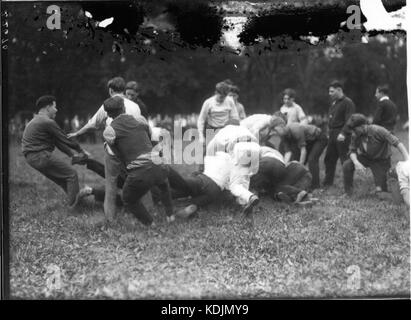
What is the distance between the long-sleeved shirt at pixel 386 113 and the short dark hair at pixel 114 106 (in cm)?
245

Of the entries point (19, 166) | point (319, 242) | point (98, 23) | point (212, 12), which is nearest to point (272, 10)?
point (212, 12)

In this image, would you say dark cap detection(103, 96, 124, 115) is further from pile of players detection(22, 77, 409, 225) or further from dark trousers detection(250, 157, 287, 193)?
dark trousers detection(250, 157, 287, 193)

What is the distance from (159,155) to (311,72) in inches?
65.3

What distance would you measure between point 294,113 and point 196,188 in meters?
1.20

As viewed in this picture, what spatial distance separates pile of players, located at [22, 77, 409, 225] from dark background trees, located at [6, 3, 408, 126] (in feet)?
0.38

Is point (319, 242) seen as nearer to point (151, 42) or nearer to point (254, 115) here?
point (254, 115)

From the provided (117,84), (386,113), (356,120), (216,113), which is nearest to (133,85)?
(117,84)

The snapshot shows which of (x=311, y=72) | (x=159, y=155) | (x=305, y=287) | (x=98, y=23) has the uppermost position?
(x=98, y=23)

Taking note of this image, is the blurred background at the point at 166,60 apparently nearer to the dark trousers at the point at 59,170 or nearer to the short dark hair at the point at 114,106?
the short dark hair at the point at 114,106

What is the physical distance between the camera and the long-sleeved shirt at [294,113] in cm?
680

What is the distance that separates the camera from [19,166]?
671cm

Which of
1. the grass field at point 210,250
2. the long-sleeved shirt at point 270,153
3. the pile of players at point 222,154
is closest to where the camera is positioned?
the grass field at point 210,250

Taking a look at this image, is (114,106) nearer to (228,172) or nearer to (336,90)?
(228,172)

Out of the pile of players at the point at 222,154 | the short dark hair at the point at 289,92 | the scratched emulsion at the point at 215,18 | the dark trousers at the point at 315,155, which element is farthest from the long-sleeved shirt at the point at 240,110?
the dark trousers at the point at 315,155
